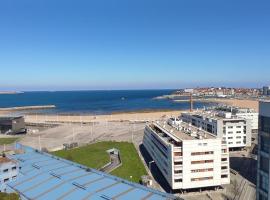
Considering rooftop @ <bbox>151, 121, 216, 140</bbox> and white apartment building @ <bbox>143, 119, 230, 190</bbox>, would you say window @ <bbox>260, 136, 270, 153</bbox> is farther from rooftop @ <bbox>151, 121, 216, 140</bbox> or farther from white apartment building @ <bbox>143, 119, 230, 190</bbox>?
rooftop @ <bbox>151, 121, 216, 140</bbox>

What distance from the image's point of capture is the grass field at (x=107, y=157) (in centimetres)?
7525

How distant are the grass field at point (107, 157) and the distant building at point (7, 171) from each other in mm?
26396

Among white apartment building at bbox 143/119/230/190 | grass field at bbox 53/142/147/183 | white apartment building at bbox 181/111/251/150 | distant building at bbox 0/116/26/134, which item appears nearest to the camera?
white apartment building at bbox 143/119/230/190

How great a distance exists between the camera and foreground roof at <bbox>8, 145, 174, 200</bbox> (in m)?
40.4

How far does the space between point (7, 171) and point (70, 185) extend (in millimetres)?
13544

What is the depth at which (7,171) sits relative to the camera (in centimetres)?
5122

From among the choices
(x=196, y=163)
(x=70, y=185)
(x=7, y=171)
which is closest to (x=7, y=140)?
(x=7, y=171)

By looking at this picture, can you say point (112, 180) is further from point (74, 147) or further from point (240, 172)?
point (74, 147)

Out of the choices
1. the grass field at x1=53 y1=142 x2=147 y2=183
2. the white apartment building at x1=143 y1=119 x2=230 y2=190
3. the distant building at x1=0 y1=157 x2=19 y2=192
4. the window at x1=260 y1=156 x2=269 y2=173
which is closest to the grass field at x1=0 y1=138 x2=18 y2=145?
the grass field at x1=53 y1=142 x2=147 y2=183

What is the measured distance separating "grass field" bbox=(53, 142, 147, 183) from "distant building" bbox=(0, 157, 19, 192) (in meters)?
26.4

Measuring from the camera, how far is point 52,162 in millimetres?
55094

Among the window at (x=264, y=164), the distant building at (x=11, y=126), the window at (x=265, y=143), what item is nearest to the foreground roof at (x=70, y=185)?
the window at (x=264, y=164)

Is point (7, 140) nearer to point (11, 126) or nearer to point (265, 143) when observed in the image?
point (11, 126)

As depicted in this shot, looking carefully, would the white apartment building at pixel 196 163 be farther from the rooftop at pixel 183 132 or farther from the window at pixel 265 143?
the window at pixel 265 143
